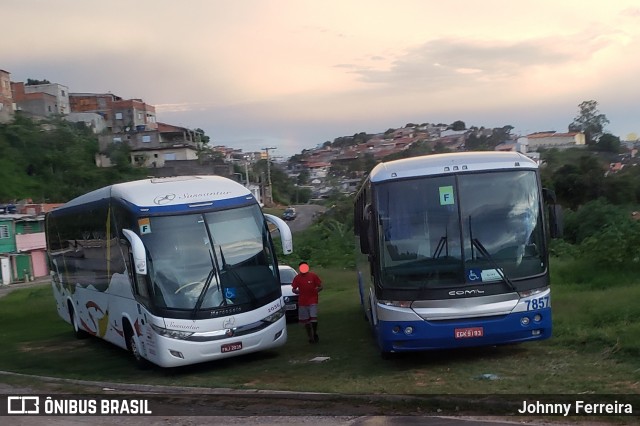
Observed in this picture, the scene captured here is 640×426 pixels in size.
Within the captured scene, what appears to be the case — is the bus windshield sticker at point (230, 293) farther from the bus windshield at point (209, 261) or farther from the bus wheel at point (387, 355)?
the bus wheel at point (387, 355)

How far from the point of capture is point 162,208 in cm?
1258

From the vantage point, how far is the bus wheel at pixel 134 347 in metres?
13.3

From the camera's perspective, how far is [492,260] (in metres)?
10.5

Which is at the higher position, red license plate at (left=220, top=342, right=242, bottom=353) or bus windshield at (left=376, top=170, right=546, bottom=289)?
bus windshield at (left=376, top=170, right=546, bottom=289)

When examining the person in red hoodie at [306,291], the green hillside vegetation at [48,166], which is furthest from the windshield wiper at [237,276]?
the green hillside vegetation at [48,166]

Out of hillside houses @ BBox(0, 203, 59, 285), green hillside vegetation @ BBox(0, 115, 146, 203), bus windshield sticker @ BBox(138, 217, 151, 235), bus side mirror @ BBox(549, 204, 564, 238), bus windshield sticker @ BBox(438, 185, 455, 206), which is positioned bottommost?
hillside houses @ BBox(0, 203, 59, 285)

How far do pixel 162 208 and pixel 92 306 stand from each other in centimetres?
520

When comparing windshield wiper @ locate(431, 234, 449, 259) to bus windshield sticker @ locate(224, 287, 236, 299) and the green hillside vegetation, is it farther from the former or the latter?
the green hillside vegetation

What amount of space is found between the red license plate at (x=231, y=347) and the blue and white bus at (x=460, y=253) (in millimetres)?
2652

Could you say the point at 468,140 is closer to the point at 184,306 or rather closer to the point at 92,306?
the point at 92,306

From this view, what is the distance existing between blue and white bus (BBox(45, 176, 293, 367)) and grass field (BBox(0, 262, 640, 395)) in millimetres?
600

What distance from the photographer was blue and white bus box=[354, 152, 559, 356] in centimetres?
1045

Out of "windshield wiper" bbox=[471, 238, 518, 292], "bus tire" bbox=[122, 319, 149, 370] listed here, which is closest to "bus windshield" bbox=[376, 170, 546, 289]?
"windshield wiper" bbox=[471, 238, 518, 292]

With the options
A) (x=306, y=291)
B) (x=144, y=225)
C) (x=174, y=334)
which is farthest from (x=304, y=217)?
(x=174, y=334)
